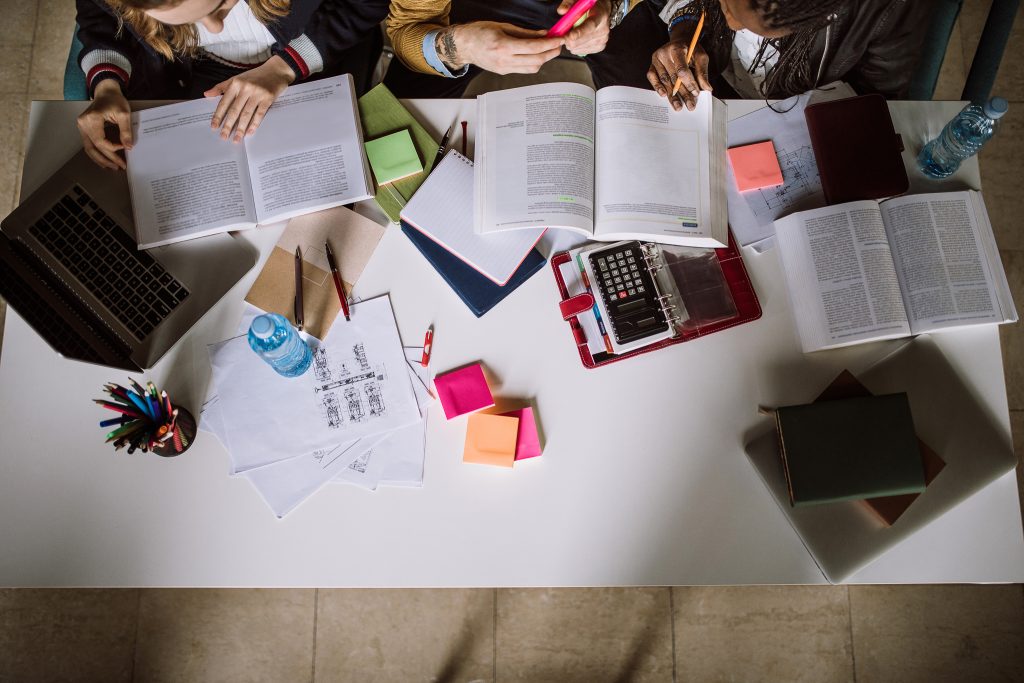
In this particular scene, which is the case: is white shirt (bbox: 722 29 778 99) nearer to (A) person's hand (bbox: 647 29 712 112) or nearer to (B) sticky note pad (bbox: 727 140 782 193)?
(A) person's hand (bbox: 647 29 712 112)

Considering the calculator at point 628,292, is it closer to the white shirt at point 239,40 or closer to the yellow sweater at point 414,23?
the yellow sweater at point 414,23

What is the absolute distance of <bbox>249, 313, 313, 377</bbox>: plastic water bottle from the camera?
92 cm

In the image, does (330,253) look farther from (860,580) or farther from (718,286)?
(860,580)

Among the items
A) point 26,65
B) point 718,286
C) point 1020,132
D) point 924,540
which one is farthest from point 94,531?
point 1020,132

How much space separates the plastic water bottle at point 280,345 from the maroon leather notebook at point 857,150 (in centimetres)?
94

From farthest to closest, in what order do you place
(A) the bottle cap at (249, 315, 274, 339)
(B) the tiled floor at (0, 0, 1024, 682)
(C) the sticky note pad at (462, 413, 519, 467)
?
(B) the tiled floor at (0, 0, 1024, 682), (C) the sticky note pad at (462, 413, 519, 467), (A) the bottle cap at (249, 315, 274, 339)

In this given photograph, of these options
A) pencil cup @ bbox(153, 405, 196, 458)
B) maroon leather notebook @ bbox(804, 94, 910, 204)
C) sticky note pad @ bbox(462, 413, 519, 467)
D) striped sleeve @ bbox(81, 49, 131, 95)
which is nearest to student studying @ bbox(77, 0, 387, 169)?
striped sleeve @ bbox(81, 49, 131, 95)

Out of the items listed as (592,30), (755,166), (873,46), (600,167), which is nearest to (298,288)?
(600,167)

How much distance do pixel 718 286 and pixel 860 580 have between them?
527 mm

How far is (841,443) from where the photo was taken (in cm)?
94

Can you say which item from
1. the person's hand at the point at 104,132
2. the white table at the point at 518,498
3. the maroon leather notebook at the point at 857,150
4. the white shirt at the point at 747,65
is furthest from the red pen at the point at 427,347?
the white shirt at the point at 747,65

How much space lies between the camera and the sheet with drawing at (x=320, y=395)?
1.02 meters

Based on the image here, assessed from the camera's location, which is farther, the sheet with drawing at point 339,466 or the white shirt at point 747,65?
the white shirt at point 747,65

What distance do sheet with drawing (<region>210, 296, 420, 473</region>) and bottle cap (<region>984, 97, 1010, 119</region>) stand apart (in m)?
1.04
